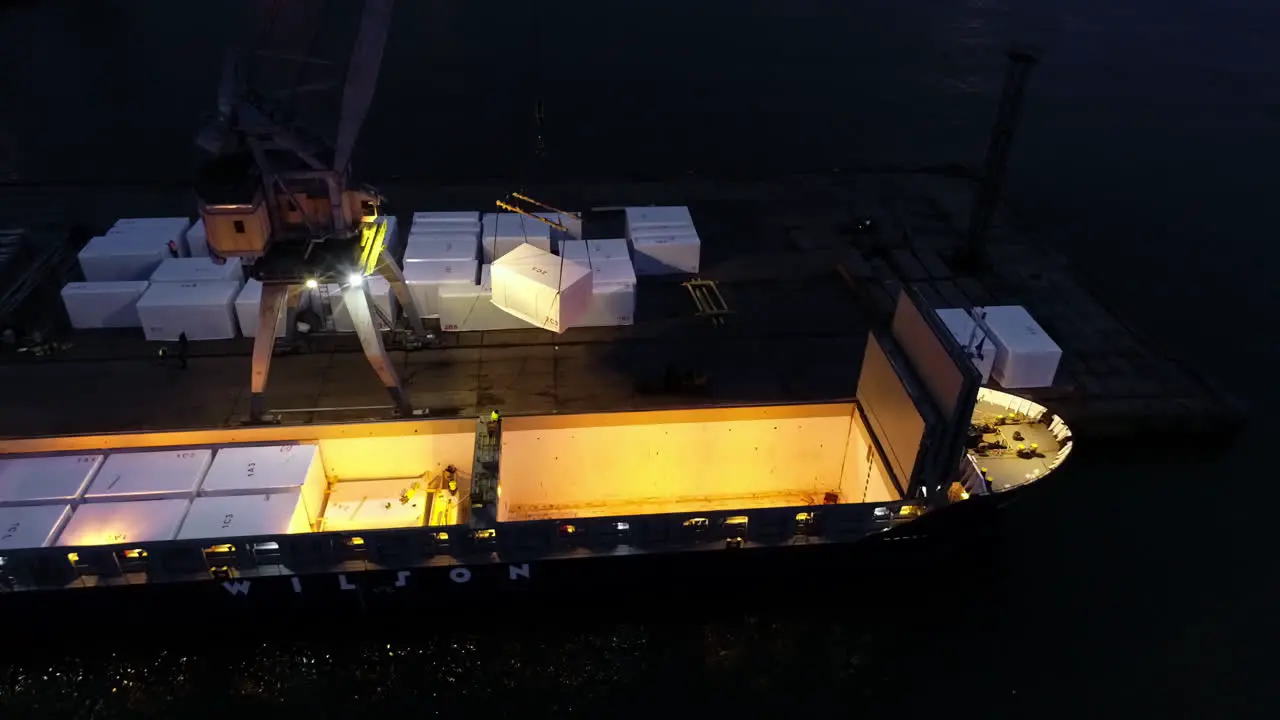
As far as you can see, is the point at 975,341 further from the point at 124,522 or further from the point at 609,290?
the point at 124,522

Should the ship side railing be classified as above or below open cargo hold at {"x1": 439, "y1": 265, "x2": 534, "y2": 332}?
below

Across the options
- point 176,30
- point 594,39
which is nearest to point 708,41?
point 594,39

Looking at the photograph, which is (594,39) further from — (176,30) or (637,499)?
(637,499)

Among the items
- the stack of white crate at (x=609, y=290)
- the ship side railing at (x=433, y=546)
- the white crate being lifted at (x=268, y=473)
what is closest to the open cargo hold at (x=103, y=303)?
the white crate being lifted at (x=268, y=473)

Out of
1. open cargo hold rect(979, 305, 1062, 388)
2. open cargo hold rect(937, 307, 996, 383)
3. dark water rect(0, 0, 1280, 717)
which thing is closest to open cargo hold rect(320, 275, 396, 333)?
dark water rect(0, 0, 1280, 717)

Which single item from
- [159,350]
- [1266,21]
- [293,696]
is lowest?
[293,696]

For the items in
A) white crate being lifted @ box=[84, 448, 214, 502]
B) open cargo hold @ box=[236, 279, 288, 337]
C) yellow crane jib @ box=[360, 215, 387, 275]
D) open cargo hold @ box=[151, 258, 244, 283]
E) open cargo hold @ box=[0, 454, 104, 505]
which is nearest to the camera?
open cargo hold @ box=[0, 454, 104, 505]

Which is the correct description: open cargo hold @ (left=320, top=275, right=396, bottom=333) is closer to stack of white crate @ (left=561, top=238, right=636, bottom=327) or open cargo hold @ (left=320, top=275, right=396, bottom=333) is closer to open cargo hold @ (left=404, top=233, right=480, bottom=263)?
open cargo hold @ (left=404, top=233, right=480, bottom=263)
